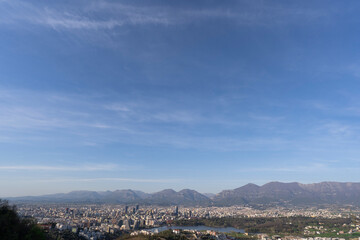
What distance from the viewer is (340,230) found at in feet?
190

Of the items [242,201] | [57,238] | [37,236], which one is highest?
[37,236]

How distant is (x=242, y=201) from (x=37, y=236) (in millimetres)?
196612

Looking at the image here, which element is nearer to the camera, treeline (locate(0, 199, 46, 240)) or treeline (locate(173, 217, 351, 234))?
treeline (locate(0, 199, 46, 240))

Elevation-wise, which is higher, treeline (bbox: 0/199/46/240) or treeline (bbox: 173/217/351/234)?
treeline (bbox: 0/199/46/240)

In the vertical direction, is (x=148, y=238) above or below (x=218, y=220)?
above

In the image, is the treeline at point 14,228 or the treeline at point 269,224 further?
the treeline at point 269,224

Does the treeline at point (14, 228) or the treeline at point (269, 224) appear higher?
the treeline at point (14, 228)

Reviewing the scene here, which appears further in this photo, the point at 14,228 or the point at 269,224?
the point at 269,224

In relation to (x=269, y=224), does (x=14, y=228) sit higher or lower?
higher

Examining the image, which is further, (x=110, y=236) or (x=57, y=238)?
(x=110, y=236)

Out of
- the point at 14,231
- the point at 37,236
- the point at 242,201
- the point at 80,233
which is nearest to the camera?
the point at 14,231

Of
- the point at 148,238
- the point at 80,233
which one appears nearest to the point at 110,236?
the point at 80,233

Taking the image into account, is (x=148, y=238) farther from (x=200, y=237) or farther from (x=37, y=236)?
(x=37, y=236)

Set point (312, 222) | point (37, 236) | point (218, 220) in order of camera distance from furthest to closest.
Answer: point (218, 220), point (312, 222), point (37, 236)
